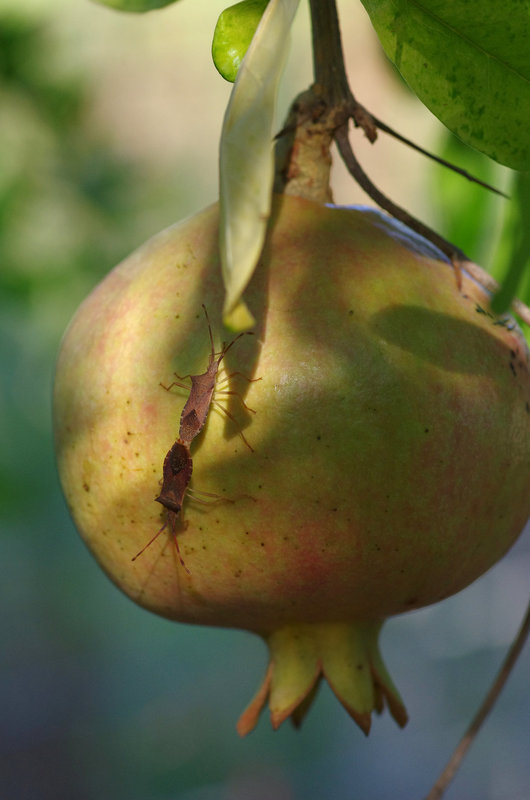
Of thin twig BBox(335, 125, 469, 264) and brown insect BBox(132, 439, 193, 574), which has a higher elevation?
thin twig BBox(335, 125, 469, 264)

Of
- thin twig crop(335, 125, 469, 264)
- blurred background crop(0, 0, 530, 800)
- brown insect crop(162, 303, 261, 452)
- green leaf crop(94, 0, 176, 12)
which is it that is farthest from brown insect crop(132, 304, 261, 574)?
blurred background crop(0, 0, 530, 800)

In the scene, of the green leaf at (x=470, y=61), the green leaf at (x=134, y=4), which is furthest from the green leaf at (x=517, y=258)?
the green leaf at (x=134, y=4)

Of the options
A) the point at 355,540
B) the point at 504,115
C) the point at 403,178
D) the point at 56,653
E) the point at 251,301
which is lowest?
the point at 56,653

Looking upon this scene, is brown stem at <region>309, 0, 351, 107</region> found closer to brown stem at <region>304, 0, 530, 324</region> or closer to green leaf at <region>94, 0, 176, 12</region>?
brown stem at <region>304, 0, 530, 324</region>

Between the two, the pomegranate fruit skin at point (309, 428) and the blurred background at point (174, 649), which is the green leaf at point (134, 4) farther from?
the blurred background at point (174, 649)

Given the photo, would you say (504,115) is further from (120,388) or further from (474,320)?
(120,388)

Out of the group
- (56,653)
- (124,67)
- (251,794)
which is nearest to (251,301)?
(124,67)

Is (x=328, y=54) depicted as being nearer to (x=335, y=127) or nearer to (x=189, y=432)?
(x=335, y=127)
